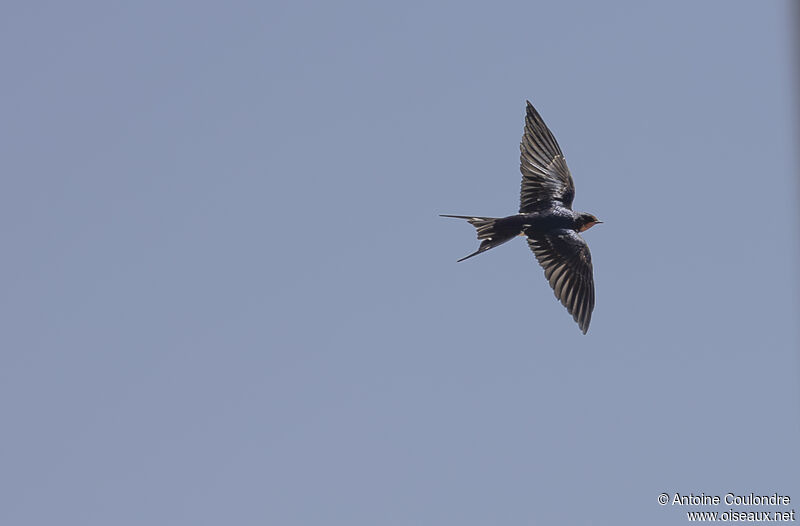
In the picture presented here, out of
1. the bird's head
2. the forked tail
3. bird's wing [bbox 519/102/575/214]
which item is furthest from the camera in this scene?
bird's wing [bbox 519/102/575/214]

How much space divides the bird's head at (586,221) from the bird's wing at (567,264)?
0.28m

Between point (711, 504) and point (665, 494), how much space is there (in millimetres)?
763

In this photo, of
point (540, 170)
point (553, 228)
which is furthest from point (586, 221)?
point (540, 170)

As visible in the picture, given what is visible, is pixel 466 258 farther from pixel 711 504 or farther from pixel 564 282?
pixel 711 504

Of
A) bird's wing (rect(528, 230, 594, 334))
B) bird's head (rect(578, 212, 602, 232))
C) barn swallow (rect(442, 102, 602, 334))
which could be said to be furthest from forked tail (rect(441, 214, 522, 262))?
bird's head (rect(578, 212, 602, 232))

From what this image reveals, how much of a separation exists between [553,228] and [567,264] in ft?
1.87

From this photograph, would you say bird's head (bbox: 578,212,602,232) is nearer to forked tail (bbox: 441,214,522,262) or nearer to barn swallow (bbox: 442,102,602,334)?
barn swallow (bbox: 442,102,602,334)

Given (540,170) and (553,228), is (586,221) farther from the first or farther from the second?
(540,170)

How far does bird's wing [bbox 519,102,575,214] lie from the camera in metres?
18.1

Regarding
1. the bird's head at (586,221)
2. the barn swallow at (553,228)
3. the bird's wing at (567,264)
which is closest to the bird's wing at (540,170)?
the barn swallow at (553,228)

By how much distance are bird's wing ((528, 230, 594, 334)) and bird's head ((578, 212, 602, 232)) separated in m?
0.28

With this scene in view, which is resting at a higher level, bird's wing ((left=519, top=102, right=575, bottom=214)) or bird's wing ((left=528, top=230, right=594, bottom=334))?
bird's wing ((left=519, top=102, right=575, bottom=214))

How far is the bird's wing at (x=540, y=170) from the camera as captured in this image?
18141mm

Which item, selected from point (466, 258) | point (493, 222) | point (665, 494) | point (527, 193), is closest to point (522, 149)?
point (527, 193)
